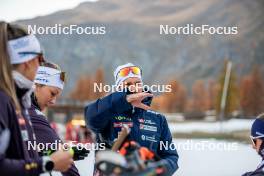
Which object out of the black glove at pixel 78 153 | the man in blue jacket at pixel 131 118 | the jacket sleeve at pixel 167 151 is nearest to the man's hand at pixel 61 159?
the black glove at pixel 78 153

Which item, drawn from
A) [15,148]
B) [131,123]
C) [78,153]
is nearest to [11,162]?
[15,148]

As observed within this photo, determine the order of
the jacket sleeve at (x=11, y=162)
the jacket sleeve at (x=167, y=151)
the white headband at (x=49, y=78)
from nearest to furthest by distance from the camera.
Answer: the jacket sleeve at (x=11, y=162) < the jacket sleeve at (x=167, y=151) < the white headband at (x=49, y=78)

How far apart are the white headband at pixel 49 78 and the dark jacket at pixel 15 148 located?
1.02 meters

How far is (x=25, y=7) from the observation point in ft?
22.5

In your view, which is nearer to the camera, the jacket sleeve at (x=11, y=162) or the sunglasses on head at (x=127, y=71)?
the jacket sleeve at (x=11, y=162)

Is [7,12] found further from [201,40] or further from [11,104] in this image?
[201,40]

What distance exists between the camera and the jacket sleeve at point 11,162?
1.65 metres

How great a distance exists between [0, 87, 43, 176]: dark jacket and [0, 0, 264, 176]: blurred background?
406 centimetres

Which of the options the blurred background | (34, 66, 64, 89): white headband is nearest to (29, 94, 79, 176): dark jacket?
(34, 66, 64, 89): white headband

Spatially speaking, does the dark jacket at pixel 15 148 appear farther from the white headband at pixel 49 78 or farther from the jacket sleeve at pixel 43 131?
the white headband at pixel 49 78

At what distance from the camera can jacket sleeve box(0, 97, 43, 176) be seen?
64.8 inches


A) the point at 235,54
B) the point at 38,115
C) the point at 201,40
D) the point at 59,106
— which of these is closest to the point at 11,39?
the point at 38,115

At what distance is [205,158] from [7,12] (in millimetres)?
3308

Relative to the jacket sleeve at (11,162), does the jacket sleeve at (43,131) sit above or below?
below
